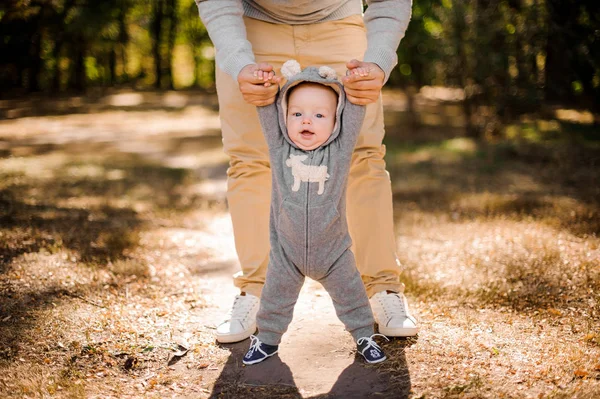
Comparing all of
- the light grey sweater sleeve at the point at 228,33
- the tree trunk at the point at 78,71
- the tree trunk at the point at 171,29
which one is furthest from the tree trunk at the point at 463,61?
the tree trunk at the point at 171,29

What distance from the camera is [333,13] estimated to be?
108 inches

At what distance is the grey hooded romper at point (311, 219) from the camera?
2318 mm

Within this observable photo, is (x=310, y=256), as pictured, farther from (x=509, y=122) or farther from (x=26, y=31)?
(x=509, y=122)

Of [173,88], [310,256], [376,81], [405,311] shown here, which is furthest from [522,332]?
[173,88]

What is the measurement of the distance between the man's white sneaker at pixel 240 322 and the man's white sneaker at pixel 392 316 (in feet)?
1.87

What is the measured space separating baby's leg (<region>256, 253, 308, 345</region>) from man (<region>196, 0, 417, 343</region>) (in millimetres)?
318

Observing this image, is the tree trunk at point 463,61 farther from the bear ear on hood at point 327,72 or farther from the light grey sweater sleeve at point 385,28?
the bear ear on hood at point 327,72

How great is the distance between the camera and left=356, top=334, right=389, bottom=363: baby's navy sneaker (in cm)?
238

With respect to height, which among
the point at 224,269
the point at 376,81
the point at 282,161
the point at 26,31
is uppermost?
the point at 26,31

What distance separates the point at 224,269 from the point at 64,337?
1.30 metres

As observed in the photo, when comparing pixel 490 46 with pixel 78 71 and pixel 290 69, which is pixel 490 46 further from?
pixel 78 71

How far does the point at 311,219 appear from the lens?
7.59ft

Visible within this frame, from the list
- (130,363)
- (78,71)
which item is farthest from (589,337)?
(78,71)

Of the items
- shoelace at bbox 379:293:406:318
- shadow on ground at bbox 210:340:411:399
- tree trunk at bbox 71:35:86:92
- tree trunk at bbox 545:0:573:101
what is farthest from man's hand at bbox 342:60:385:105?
tree trunk at bbox 71:35:86:92
